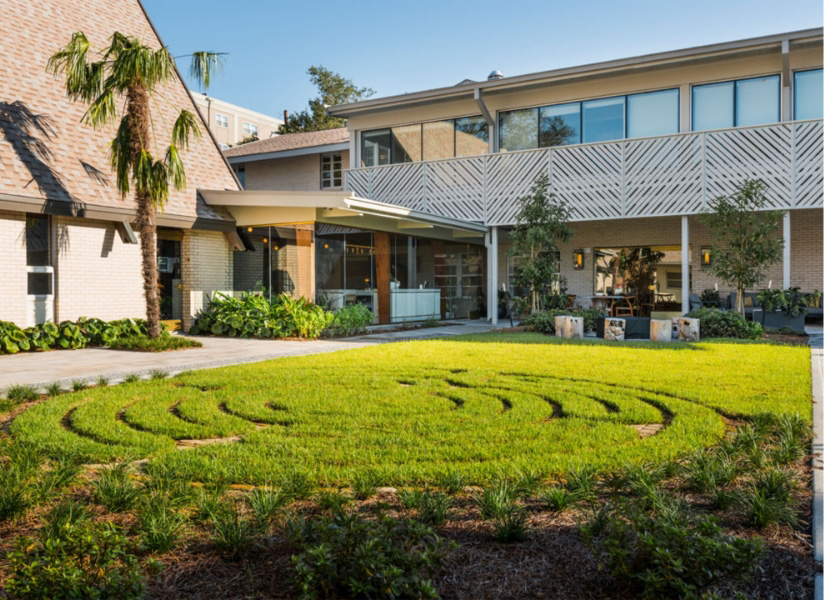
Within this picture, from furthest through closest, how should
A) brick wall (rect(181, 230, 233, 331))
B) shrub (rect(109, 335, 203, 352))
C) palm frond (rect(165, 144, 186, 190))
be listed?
brick wall (rect(181, 230, 233, 331)) → palm frond (rect(165, 144, 186, 190)) → shrub (rect(109, 335, 203, 352))

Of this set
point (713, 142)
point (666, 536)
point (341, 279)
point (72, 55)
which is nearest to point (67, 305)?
point (72, 55)

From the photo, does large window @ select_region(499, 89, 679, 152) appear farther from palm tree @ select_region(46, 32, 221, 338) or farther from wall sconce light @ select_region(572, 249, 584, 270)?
palm tree @ select_region(46, 32, 221, 338)

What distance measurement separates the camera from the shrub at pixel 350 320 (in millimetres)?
15000

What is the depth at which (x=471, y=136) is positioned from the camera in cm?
2184

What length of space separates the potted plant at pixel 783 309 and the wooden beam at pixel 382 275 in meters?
8.93

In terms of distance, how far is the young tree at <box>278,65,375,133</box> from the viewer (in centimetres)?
4744

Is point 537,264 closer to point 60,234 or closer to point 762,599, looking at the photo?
point 60,234

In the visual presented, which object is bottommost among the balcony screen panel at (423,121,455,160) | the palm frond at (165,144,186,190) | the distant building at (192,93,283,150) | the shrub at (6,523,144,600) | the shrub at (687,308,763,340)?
the shrub at (6,523,144,600)

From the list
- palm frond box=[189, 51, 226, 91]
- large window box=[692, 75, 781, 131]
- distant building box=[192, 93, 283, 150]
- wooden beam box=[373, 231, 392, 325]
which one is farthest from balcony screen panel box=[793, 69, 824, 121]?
distant building box=[192, 93, 283, 150]

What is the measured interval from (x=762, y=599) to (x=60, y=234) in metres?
13.1

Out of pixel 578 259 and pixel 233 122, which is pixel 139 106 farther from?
pixel 233 122

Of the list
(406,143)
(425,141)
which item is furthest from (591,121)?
(406,143)

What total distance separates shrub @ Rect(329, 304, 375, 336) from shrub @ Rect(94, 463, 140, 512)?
10965 mm

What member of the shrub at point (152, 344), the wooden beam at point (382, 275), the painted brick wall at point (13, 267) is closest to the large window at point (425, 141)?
the wooden beam at point (382, 275)
